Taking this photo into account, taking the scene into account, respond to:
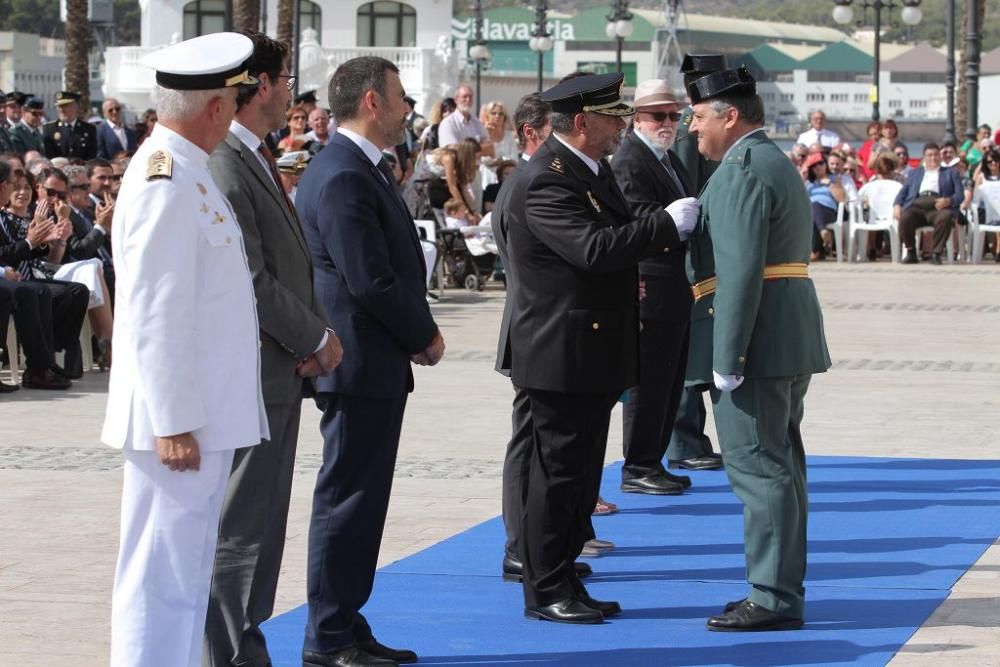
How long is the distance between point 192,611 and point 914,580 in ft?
11.5

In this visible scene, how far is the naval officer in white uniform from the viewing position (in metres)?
4.66

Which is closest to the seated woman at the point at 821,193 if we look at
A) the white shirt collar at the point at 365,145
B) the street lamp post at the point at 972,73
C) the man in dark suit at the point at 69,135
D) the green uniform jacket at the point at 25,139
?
the street lamp post at the point at 972,73

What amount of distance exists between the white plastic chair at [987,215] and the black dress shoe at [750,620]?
20.5 metres

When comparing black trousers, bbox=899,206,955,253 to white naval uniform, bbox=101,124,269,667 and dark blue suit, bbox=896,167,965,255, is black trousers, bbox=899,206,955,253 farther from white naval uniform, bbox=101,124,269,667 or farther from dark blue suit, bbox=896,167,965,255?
white naval uniform, bbox=101,124,269,667

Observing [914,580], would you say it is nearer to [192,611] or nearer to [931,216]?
[192,611]

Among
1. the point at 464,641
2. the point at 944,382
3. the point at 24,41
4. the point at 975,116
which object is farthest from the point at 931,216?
the point at 24,41

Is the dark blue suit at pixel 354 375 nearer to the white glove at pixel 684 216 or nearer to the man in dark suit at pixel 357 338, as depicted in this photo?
the man in dark suit at pixel 357 338

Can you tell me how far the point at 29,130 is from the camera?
21109mm

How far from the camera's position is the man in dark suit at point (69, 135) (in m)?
21.8

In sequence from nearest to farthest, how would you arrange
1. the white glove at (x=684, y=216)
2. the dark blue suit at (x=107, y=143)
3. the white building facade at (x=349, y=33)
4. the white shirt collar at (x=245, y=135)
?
1. the white shirt collar at (x=245, y=135)
2. the white glove at (x=684, y=216)
3. the dark blue suit at (x=107, y=143)
4. the white building facade at (x=349, y=33)

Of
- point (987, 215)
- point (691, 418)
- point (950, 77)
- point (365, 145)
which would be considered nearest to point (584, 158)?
point (365, 145)

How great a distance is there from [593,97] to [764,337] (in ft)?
3.59

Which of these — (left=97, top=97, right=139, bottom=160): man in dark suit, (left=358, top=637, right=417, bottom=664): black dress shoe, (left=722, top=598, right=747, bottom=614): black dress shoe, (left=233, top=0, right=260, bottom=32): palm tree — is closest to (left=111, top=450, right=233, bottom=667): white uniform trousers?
(left=358, top=637, right=417, bottom=664): black dress shoe

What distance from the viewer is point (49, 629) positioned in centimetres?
648
